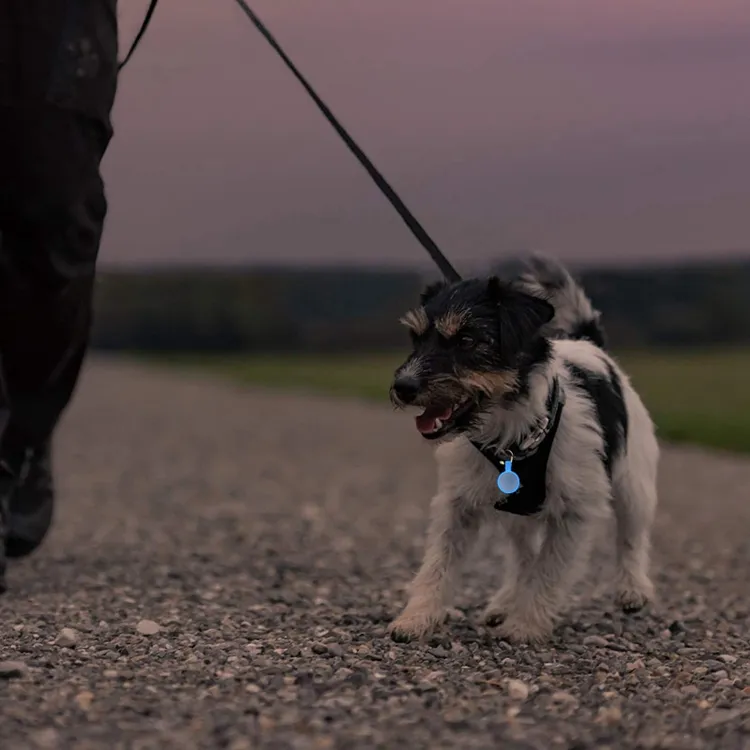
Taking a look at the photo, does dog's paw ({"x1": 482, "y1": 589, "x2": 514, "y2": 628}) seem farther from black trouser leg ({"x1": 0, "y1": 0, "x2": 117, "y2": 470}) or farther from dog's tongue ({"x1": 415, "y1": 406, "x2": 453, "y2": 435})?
black trouser leg ({"x1": 0, "y1": 0, "x2": 117, "y2": 470})

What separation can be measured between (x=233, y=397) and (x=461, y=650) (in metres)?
24.9

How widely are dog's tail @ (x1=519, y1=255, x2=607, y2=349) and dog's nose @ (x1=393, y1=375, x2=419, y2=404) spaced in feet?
5.50

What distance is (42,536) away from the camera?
644 cm

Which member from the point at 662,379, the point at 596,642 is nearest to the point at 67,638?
the point at 596,642

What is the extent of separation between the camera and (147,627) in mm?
5195

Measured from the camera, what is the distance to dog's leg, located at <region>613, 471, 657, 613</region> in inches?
241

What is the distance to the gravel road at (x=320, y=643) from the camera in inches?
147

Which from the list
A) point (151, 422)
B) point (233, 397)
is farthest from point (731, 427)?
point (233, 397)

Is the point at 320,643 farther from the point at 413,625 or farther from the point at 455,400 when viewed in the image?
the point at 455,400

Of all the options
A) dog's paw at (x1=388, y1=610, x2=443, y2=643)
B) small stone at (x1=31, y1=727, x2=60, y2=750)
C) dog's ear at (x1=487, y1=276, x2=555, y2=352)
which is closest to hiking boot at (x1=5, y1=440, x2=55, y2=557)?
dog's paw at (x1=388, y1=610, x2=443, y2=643)

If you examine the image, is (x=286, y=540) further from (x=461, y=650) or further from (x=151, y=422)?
(x=151, y=422)

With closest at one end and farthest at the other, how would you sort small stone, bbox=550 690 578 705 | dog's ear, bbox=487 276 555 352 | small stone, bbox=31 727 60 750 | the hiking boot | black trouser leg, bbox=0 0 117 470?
1. small stone, bbox=31 727 60 750
2. small stone, bbox=550 690 578 705
3. black trouser leg, bbox=0 0 117 470
4. dog's ear, bbox=487 276 555 352
5. the hiking boot

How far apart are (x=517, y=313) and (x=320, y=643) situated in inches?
61.2

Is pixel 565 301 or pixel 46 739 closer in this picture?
pixel 46 739
